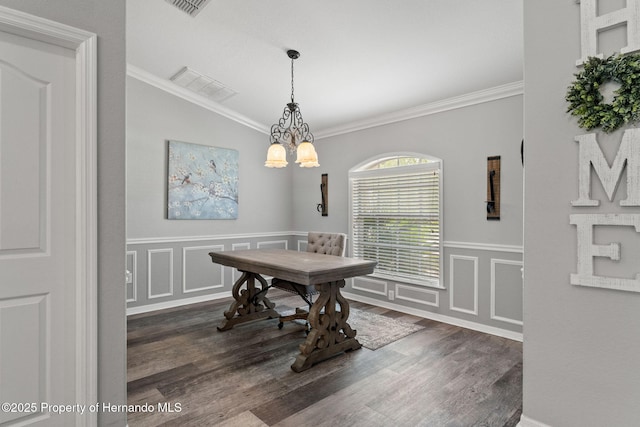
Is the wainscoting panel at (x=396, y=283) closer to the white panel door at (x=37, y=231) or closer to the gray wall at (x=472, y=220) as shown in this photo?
the gray wall at (x=472, y=220)

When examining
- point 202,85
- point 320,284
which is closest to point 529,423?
point 320,284

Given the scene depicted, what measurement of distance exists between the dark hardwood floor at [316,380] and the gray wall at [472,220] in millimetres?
322

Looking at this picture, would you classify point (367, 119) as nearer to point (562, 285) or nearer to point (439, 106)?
point (439, 106)

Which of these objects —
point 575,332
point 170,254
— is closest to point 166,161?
point 170,254

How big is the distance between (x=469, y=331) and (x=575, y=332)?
6.79ft

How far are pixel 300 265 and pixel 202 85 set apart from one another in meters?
2.90

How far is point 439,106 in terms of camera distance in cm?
384

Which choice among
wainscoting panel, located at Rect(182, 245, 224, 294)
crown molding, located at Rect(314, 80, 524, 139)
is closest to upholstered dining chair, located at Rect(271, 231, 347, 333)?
wainscoting panel, located at Rect(182, 245, 224, 294)

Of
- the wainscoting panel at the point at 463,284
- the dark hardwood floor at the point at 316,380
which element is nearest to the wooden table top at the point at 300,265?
the dark hardwood floor at the point at 316,380

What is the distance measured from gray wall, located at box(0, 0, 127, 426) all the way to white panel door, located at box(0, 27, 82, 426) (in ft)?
0.41

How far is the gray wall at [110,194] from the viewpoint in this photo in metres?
1.69

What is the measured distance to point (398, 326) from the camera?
3680mm

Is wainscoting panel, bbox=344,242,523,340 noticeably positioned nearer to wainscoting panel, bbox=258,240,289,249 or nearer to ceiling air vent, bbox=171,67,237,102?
wainscoting panel, bbox=258,240,289,249

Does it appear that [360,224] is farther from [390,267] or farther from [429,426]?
[429,426]
